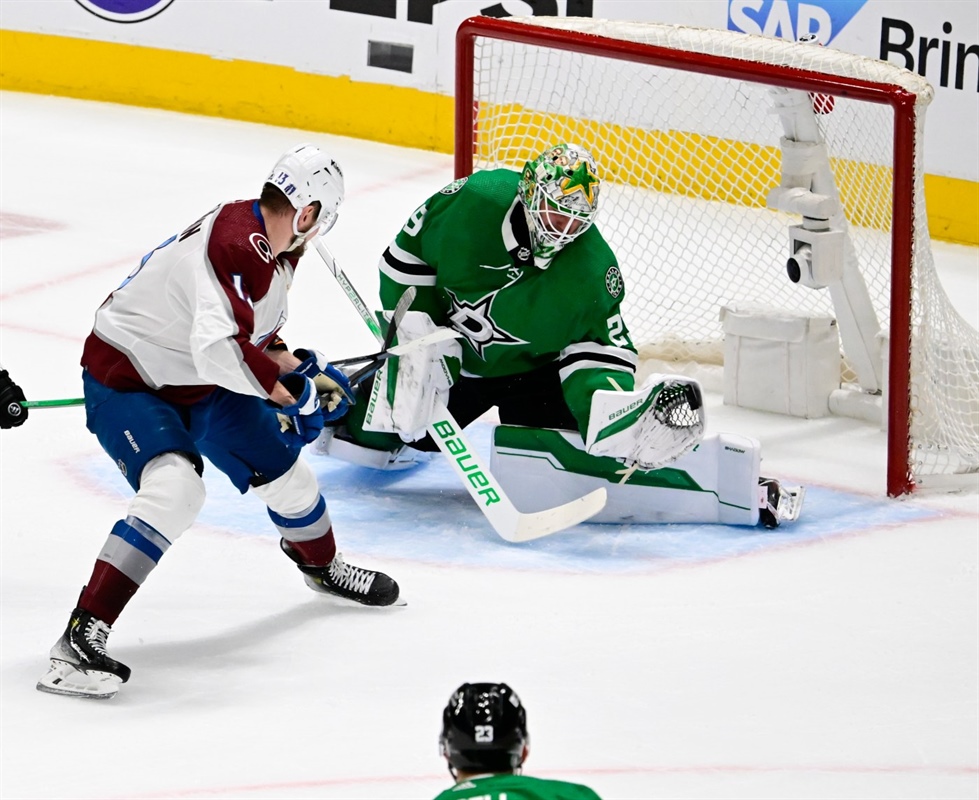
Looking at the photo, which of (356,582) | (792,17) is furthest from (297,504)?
(792,17)

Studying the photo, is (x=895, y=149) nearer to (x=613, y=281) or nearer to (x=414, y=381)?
(x=613, y=281)

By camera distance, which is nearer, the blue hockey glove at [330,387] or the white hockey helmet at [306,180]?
the white hockey helmet at [306,180]

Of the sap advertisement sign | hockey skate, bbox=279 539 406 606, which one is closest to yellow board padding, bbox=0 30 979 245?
the sap advertisement sign

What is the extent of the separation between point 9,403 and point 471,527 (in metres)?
1.14

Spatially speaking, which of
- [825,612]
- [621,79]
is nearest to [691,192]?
[621,79]

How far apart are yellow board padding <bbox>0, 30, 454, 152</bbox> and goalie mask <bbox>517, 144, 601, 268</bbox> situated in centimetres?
336

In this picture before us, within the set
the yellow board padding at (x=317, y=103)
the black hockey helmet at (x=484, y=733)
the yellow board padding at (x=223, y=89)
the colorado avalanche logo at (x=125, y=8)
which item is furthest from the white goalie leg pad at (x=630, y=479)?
the colorado avalanche logo at (x=125, y=8)

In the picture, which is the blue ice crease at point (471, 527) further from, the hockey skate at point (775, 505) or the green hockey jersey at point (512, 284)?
the green hockey jersey at point (512, 284)

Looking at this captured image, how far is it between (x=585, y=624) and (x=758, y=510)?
0.69 m

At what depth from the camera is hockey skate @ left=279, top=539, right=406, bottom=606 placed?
3.46 metres

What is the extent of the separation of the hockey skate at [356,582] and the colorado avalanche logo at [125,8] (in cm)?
459

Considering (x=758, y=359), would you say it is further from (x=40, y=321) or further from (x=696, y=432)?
(x=40, y=321)

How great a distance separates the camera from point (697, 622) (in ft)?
11.4

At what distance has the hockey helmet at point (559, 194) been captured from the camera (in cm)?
369
